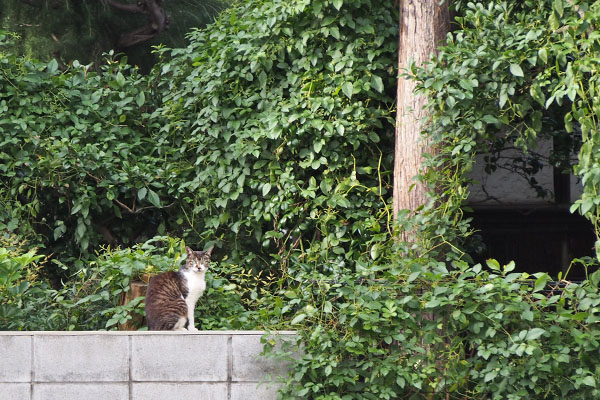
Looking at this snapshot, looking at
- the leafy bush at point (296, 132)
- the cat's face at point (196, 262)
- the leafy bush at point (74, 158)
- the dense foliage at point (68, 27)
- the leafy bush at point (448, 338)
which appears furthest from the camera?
the dense foliage at point (68, 27)

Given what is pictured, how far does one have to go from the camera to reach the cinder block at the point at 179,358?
4.19 metres

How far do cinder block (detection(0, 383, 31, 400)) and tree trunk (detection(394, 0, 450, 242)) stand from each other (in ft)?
7.46

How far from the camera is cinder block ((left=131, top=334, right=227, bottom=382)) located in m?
4.19

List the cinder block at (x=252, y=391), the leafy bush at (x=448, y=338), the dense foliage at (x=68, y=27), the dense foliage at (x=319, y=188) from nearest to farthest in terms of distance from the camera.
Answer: the leafy bush at (x=448, y=338) < the dense foliage at (x=319, y=188) < the cinder block at (x=252, y=391) < the dense foliage at (x=68, y=27)

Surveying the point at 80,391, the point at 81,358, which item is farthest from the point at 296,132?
the point at 80,391

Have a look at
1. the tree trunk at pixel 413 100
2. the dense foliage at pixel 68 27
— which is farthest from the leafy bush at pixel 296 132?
the dense foliage at pixel 68 27

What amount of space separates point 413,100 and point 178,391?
219 cm

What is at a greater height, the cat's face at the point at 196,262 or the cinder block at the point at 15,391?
the cat's face at the point at 196,262

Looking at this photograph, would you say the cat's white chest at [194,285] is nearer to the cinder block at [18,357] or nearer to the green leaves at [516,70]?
the cinder block at [18,357]

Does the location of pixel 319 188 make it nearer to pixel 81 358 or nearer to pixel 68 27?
pixel 81 358

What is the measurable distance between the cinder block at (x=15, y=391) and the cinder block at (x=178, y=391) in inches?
22.7

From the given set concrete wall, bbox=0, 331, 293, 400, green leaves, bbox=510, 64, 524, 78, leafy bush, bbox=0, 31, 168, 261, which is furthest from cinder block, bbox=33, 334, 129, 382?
green leaves, bbox=510, 64, 524, 78

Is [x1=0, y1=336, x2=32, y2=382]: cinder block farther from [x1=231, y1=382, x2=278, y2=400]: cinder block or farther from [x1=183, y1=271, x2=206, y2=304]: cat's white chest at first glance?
[x1=231, y1=382, x2=278, y2=400]: cinder block

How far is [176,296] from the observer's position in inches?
178
